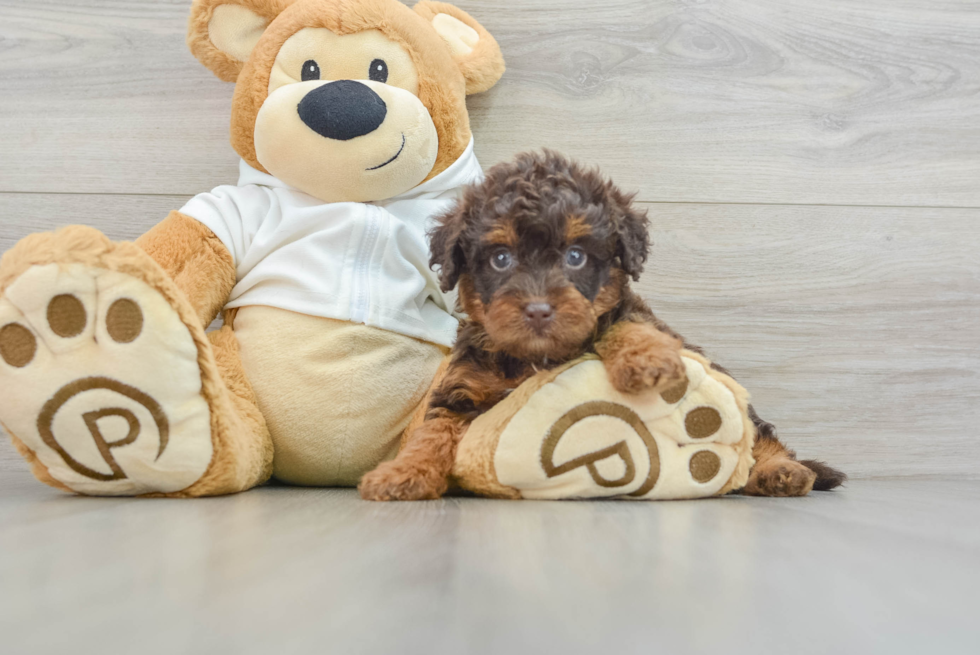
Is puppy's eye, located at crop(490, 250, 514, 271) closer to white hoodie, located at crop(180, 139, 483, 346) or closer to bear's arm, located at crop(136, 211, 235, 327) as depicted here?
white hoodie, located at crop(180, 139, 483, 346)

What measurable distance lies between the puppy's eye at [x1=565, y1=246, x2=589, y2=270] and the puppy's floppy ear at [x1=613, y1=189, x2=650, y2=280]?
0.07 metres

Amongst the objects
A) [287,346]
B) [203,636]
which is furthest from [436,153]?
[203,636]

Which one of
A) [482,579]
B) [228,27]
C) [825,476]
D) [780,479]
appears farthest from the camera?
[228,27]

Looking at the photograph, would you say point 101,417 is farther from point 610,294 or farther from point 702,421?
point 702,421

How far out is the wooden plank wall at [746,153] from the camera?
1707mm

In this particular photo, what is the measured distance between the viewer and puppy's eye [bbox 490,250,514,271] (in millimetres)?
1102

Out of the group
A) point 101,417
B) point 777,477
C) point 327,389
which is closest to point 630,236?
point 777,477

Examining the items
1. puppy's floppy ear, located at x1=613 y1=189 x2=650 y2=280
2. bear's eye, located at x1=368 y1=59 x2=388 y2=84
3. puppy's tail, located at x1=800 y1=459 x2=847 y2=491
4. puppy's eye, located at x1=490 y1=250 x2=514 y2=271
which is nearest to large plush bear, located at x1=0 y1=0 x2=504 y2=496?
bear's eye, located at x1=368 y1=59 x2=388 y2=84

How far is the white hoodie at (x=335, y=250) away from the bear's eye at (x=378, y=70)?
8.6 inches

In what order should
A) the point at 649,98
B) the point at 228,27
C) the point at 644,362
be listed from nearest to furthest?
the point at 644,362
the point at 228,27
the point at 649,98

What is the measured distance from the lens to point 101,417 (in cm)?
106

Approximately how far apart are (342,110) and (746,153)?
1012 millimetres

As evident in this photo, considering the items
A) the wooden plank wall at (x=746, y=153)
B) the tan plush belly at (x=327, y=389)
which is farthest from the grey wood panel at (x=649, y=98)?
the tan plush belly at (x=327, y=389)

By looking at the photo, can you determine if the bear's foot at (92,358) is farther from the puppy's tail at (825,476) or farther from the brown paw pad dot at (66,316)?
the puppy's tail at (825,476)
